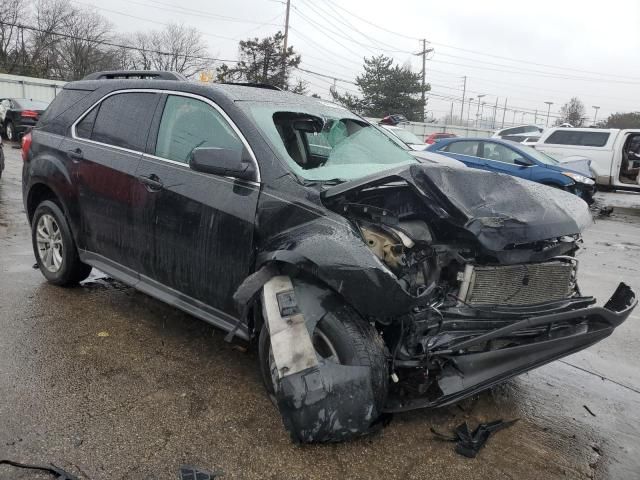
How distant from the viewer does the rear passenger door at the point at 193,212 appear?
3150 mm

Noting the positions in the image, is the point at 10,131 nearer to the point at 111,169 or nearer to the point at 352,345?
the point at 111,169

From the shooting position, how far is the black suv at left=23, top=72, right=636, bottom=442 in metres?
2.57

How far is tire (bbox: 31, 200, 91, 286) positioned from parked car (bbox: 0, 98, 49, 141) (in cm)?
1470

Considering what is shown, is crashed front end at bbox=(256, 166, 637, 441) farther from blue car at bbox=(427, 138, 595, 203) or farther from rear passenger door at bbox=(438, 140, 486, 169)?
rear passenger door at bbox=(438, 140, 486, 169)

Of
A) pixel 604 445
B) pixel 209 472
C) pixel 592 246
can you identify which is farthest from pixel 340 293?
pixel 592 246

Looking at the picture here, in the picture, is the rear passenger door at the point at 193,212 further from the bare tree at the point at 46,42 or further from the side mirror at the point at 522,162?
the bare tree at the point at 46,42

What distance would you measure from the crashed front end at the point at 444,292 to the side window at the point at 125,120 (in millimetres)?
1752

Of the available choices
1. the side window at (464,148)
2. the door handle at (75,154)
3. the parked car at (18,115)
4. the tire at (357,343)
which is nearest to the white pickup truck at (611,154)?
the side window at (464,148)

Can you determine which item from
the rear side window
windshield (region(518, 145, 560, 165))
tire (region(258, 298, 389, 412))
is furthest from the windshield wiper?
the rear side window

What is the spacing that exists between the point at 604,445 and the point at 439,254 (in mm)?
1428

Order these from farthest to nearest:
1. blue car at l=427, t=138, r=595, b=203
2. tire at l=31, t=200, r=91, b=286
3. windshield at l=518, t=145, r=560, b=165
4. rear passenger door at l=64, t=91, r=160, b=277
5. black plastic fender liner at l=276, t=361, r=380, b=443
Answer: windshield at l=518, t=145, r=560, b=165 < blue car at l=427, t=138, r=595, b=203 < tire at l=31, t=200, r=91, b=286 < rear passenger door at l=64, t=91, r=160, b=277 < black plastic fender liner at l=276, t=361, r=380, b=443

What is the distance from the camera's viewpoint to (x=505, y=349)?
270cm

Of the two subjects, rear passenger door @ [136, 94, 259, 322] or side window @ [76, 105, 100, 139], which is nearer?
rear passenger door @ [136, 94, 259, 322]

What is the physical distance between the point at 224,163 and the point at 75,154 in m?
1.88
